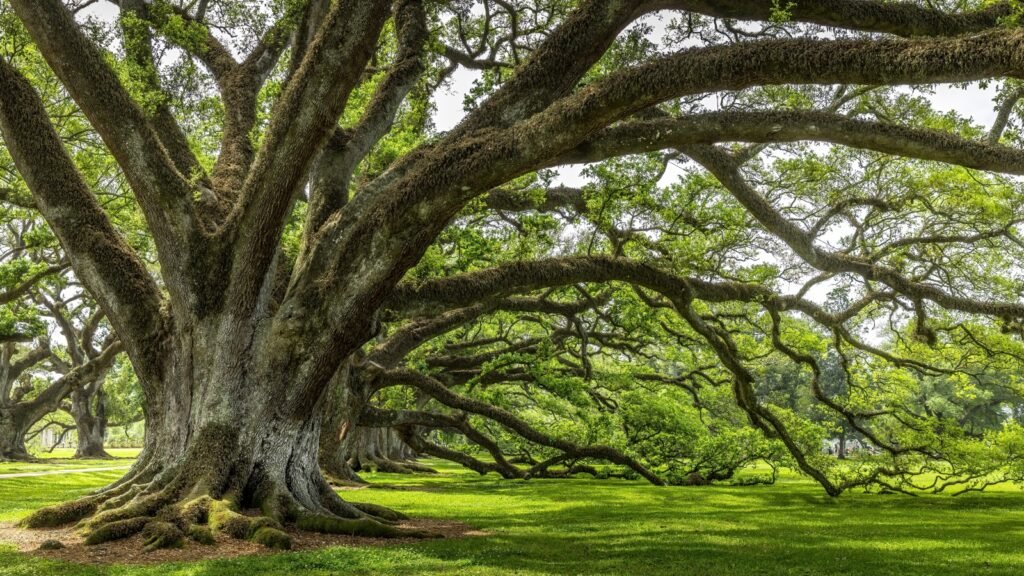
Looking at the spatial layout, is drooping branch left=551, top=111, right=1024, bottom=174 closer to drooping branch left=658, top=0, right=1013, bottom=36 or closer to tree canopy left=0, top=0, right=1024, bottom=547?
tree canopy left=0, top=0, right=1024, bottom=547

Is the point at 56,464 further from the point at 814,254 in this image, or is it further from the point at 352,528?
the point at 814,254

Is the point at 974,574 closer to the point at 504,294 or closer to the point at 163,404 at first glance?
the point at 504,294

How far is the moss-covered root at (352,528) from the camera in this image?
8.93 m

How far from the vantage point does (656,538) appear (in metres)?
9.52

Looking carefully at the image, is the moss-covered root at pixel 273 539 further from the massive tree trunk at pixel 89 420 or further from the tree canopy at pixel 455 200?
the massive tree trunk at pixel 89 420

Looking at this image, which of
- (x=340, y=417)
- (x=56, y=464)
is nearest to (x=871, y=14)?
(x=340, y=417)

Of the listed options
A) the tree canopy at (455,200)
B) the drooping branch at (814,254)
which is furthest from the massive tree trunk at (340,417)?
the drooping branch at (814,254)

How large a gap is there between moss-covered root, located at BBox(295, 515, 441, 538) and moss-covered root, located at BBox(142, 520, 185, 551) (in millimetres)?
1677

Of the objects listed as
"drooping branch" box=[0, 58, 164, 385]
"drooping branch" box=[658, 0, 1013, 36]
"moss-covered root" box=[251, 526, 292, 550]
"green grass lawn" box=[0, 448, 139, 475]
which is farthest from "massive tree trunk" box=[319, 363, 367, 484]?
"green grass lawn" box=[0, 448, 139, 475]

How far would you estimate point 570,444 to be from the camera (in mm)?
19578

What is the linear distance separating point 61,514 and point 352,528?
376cm

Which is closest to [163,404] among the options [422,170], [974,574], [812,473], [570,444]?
[422,170]

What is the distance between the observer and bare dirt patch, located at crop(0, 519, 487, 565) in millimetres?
6925

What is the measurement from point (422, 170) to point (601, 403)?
16.3m
